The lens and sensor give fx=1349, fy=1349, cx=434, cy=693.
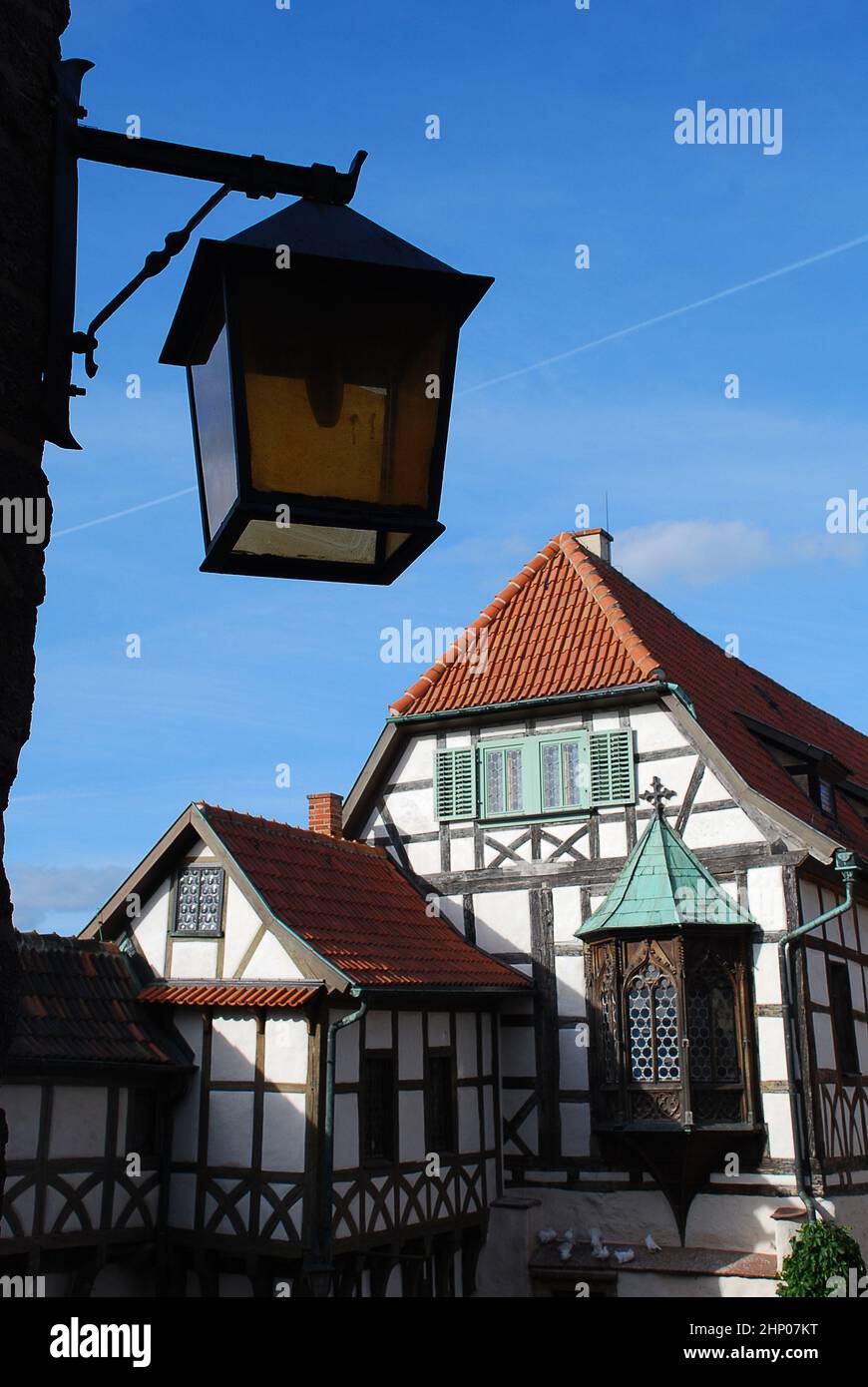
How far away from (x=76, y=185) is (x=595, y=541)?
19622mm

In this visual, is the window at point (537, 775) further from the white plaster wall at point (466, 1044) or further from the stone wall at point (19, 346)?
the stone wall at point (19, 346)

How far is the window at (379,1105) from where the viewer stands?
15227 mm

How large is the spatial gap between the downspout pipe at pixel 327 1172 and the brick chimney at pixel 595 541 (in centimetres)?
972

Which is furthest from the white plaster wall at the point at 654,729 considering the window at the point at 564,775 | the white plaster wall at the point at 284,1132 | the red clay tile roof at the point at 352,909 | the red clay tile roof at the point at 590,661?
the white plaster wall at the point at 284,1132

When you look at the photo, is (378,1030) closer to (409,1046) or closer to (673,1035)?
(409,1046)

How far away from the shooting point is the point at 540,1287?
16609 millimetres

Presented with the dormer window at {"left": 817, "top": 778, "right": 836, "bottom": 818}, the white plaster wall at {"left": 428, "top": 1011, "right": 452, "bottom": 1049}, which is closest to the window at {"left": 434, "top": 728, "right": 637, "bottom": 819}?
the white plaster wall at {"left": 428, "top": 1011, "right": 452, "bottom": 1049}

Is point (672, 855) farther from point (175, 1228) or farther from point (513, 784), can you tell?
point (175, 1228)

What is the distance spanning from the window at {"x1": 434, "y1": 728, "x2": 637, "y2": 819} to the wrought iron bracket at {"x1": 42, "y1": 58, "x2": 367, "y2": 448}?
15.3 m

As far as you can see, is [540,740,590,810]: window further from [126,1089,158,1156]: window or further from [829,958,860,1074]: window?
[126,1089,158,1156]: window

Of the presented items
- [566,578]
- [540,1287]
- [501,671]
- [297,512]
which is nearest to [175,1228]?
[540,1287]

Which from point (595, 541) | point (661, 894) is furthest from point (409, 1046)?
point (595, 541)

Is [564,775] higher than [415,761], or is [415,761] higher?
[415,761]

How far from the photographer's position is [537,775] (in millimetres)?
18594
